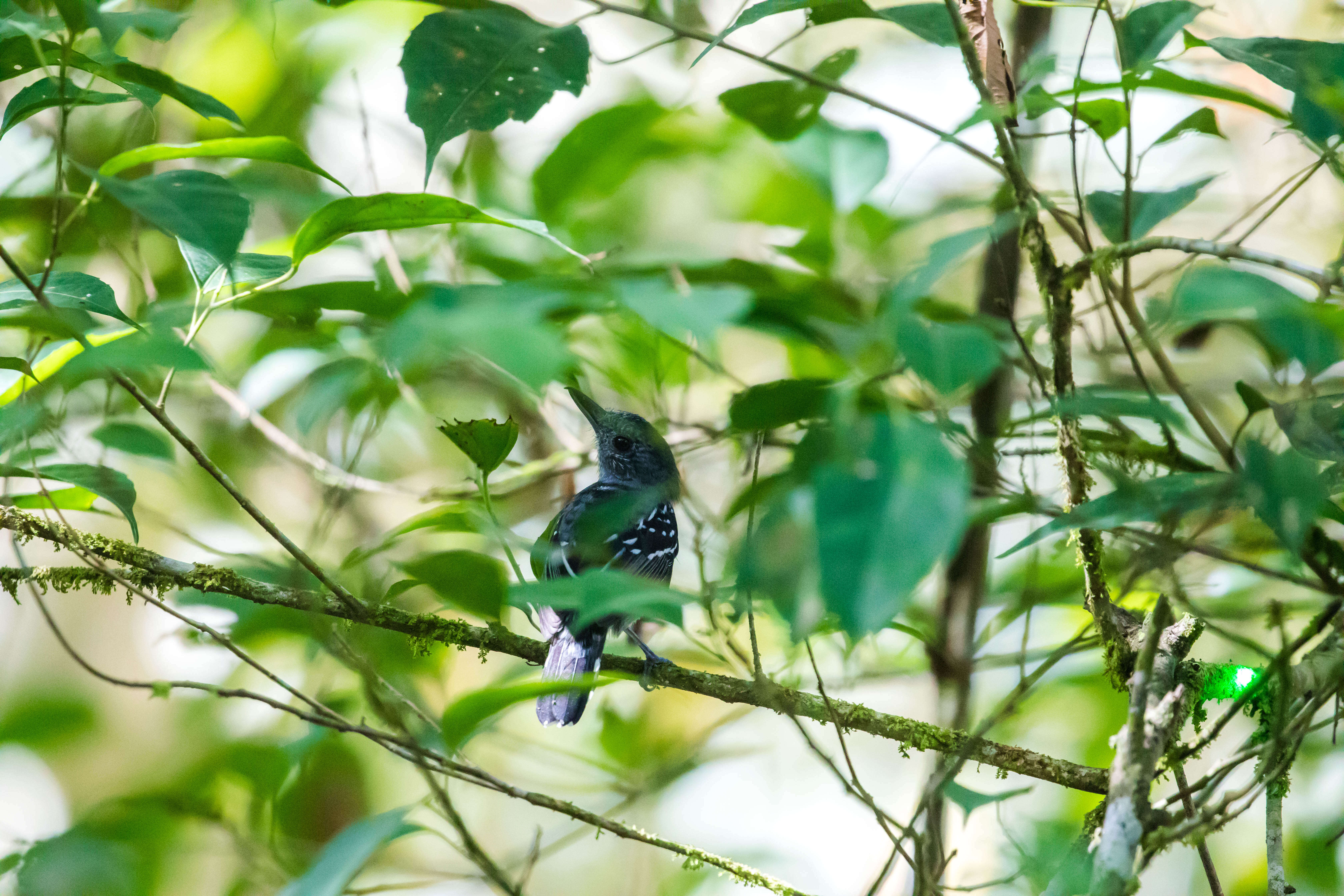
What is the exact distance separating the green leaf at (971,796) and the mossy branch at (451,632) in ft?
0.87

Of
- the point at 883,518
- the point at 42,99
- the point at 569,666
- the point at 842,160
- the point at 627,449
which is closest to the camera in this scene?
the point at 883,518

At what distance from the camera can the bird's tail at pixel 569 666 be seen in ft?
7.97

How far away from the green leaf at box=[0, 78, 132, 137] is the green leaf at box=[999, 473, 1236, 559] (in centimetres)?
147

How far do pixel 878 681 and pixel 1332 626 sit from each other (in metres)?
1.69

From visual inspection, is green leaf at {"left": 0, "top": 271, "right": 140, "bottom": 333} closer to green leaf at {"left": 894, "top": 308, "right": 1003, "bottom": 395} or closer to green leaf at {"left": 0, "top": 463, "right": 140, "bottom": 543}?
green leaf at {"left": 0, "top": 463, "right": 140, "bottom": 543}

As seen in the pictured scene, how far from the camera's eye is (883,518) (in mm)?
664

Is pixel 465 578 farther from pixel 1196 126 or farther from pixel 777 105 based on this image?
pixel 1196 126

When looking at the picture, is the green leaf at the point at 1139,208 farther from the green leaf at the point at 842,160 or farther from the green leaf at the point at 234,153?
the green leaf at the point at 234,153

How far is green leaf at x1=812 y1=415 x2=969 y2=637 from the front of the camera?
2.07ft

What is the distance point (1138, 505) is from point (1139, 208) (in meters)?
0.64

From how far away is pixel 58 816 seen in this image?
3.60m

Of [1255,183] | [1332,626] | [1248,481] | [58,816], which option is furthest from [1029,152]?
[58,816]

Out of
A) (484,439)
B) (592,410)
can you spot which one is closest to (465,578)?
(484,439)

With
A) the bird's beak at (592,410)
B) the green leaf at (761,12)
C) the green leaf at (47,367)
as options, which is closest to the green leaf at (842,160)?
the green leaf at (761,12)
